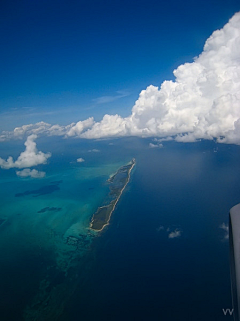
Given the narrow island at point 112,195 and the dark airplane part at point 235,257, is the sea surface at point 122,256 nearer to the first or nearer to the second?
the narrow island at point 112,195

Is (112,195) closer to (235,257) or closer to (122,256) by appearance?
(122,256)

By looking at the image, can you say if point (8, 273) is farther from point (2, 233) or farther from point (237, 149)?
point (237, 149)

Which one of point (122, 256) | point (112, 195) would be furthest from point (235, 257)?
point (112, 195)

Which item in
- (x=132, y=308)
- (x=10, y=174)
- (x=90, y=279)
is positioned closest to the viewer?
(x=132, y=308)

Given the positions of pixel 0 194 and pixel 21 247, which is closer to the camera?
pixel 21 247

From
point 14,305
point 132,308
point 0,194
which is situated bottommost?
point 132,308

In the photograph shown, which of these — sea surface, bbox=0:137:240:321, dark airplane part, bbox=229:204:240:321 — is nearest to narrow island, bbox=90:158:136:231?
sea surface, bbox=0:137:240:321

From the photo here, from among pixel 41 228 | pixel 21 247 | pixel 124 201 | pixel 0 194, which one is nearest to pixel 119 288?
pixel 21 247
